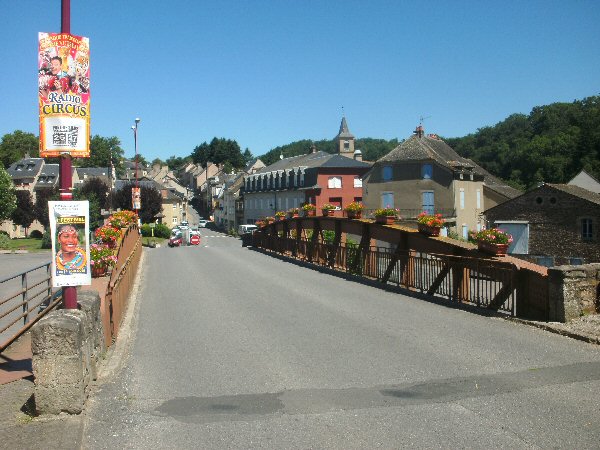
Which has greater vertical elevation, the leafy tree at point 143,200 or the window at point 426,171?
the window at point 426,171

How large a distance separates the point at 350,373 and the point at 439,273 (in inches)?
286

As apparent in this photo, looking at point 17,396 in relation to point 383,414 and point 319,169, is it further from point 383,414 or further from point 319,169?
point 319,169

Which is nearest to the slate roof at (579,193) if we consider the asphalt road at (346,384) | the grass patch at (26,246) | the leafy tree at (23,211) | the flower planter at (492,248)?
the flower planter at (492,248)

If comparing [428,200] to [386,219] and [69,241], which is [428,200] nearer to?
[386,219]

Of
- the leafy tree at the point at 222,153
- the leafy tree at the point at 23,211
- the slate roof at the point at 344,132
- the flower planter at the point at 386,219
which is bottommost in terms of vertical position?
the flower planter at the point at 386,219

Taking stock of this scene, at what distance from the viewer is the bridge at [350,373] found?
5664 millimetres

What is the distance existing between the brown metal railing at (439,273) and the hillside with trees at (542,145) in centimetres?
5841

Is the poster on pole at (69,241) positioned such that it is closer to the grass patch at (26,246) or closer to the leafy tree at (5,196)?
the grass patch at (26,246)

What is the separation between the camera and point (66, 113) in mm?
7000

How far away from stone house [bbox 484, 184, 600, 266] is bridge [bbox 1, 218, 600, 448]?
27906mm

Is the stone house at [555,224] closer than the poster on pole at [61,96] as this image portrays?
No

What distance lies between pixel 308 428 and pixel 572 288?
6.73m

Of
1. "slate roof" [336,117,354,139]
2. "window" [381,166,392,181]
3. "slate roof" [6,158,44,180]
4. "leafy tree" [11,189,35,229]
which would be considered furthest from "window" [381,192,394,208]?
"slate roof" [6,158,44,180]

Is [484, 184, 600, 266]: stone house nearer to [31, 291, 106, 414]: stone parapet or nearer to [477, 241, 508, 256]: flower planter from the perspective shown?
[477, 241, 508, 256]: flower planter
